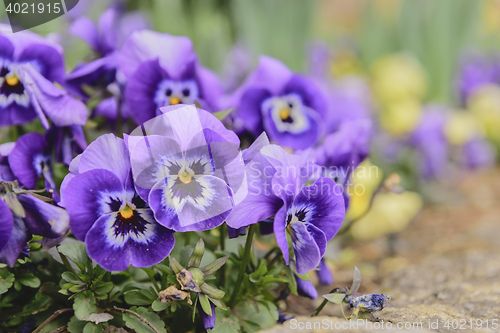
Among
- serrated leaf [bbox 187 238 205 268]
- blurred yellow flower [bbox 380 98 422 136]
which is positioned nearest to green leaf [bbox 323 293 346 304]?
serrated leaf [bbox 187 238 205 268]

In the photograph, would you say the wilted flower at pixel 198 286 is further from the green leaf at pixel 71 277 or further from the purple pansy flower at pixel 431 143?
the purple pansy flower at pixel 431 143

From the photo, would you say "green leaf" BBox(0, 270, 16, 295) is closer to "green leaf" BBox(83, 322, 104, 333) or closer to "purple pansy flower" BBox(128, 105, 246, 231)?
"green leaf" BBox(83, 322, 104, 333)

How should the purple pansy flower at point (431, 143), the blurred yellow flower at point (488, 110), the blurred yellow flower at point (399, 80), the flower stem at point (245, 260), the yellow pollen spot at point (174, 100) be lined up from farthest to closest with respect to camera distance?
1. the blurred yellow flower at point (399, 80)
2. the blurred yellow flower at point (488, 110)
3. the purple pansy flower at point (431, 143)
4. the yellow pollen spot at point (174, 100)
5. the flower stem at point (245, 260)

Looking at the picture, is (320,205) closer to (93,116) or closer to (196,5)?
(93,116)

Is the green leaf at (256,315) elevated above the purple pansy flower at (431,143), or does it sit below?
above

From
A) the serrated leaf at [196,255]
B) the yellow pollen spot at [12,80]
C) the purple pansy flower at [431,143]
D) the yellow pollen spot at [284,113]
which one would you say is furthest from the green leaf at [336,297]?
the purple pansy flower at [431,143]

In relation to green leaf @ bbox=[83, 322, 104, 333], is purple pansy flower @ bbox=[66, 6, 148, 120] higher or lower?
higher

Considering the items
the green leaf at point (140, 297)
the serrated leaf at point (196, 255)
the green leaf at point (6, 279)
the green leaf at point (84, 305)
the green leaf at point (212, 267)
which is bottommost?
the green leaf at point (140, 297)

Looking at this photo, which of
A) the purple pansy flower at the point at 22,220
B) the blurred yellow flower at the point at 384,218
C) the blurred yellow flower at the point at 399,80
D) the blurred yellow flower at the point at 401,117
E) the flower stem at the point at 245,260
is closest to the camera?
the purple pansy flower at the point at 22,220

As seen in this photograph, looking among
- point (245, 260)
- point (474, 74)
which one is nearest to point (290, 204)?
point (245, 260)
